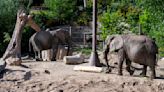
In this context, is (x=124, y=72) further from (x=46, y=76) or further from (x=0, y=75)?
(x=0, y=75)

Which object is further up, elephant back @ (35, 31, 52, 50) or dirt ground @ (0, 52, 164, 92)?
elephant back @ (35, 31, 52, 50)

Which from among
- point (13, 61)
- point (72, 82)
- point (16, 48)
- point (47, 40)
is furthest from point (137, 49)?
point (47, 40)

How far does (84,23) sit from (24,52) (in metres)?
6.60

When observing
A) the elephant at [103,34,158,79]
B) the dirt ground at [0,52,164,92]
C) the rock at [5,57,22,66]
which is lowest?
the dirt ground at [0,52,164,92]

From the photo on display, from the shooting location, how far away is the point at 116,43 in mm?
12398

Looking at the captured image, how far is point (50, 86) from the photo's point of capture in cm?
1136

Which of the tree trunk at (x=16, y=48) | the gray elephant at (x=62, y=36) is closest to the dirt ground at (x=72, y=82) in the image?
the tree trunk at (x=16, y=48)

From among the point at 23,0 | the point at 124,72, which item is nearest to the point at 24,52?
the point at 23,0

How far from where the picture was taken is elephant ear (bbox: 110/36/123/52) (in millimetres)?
12290

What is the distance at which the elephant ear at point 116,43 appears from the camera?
40.3ft

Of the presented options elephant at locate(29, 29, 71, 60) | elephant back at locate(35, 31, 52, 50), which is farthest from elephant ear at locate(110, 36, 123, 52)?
elephant back at locate(35, 31, 52, 50)

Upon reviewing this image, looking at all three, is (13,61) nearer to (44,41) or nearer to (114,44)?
(114,44)

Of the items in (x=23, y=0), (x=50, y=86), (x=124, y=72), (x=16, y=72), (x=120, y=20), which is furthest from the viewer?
(x=23, y=0)

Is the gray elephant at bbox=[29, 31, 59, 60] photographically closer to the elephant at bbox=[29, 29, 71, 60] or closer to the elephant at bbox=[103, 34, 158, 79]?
the elephant at bbox=[29, 29, 71, 60]
